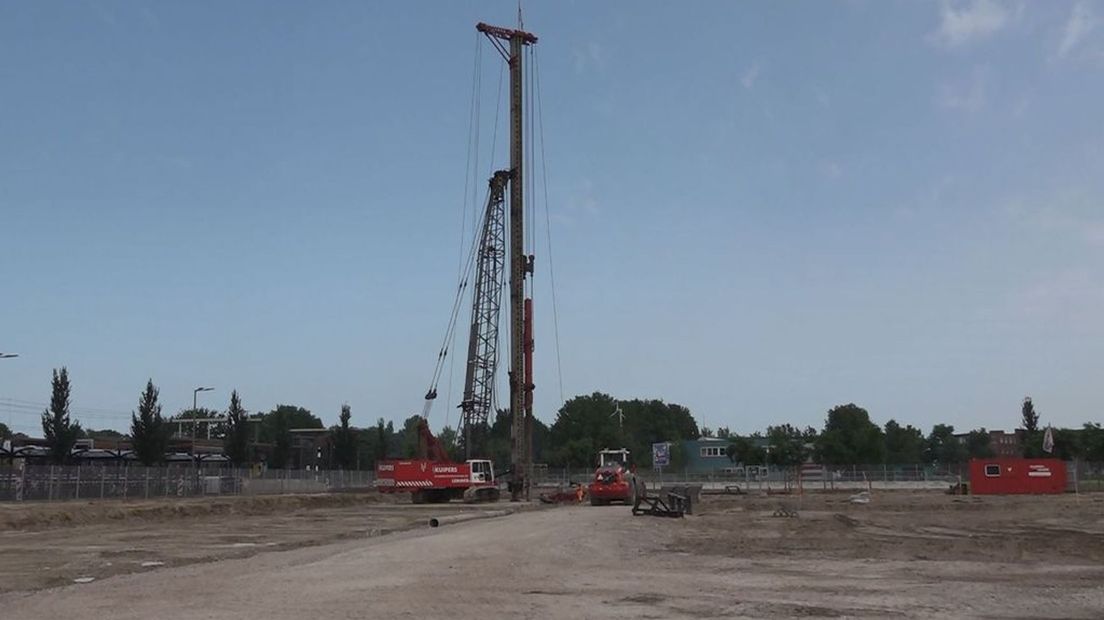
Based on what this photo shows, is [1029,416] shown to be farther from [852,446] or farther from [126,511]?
[126,511]

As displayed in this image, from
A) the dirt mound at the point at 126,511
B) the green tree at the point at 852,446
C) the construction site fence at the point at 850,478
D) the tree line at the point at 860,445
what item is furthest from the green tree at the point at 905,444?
the dirt mound at the point at 126,511

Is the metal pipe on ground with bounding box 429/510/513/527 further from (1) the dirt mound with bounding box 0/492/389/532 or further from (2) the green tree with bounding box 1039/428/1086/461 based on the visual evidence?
(2) the green tree with bounding box 1039/428/1086/461

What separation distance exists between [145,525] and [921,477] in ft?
210

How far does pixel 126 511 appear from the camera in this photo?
48.2 metres

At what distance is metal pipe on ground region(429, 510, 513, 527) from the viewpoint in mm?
40562

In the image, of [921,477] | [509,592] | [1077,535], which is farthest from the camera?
[921,477]

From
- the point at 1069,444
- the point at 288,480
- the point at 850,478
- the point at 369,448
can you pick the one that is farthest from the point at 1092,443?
the point at 369,448

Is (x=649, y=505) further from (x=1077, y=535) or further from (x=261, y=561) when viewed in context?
(x=261, y=561)

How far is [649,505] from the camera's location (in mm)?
42062

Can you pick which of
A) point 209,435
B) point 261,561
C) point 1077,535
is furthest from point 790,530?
point 209,435

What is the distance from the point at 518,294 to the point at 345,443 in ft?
218

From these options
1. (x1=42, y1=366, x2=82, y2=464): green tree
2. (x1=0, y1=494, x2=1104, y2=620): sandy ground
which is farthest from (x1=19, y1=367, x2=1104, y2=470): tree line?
(x1=0, y1=494, x2=1104, y2=620): sandy ground

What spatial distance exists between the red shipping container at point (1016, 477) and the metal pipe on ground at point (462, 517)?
1357 inches

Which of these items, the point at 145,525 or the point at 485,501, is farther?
the point at 485,501
